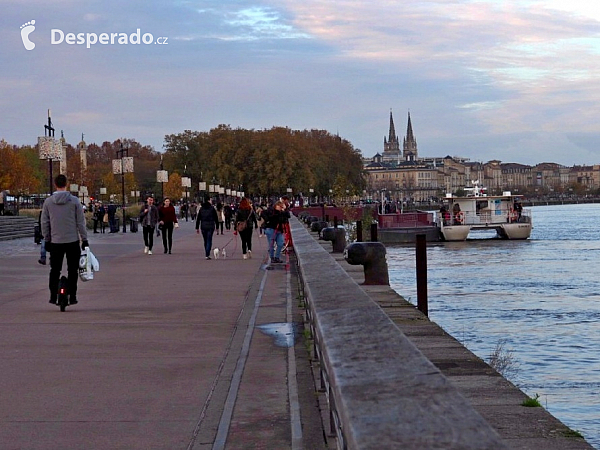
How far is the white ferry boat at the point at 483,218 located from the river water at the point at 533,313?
47.1ft

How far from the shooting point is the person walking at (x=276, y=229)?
26219mm

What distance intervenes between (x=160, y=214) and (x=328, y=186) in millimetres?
107123

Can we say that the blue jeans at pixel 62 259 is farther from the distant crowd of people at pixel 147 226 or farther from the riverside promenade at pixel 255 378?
the riverside promenade at pixel 255 378

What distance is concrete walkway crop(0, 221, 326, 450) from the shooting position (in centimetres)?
732

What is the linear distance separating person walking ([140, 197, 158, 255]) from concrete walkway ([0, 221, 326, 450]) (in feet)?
37.1

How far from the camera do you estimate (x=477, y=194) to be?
83.1 m

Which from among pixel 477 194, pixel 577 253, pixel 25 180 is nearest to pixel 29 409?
pixel 577 253

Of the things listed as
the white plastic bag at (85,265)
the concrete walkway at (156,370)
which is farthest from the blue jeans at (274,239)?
the white plastic bag at (85,265)

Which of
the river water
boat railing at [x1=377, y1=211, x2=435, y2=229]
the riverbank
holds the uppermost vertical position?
the riverbank

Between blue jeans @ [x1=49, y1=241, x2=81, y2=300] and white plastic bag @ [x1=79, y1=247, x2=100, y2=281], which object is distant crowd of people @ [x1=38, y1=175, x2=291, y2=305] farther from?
white plastic bag @ [x1=79, y1=247, x2=100, y2=281]

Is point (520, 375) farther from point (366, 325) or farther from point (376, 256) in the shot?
point (366, 325)

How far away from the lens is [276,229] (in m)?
26.2

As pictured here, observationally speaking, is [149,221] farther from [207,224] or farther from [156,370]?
[156,370]

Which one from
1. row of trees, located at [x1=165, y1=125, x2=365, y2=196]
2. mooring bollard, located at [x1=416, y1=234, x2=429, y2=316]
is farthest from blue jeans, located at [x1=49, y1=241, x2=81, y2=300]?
row of trees, located at [x1=165, y1=125, x2=365, y2=196]
